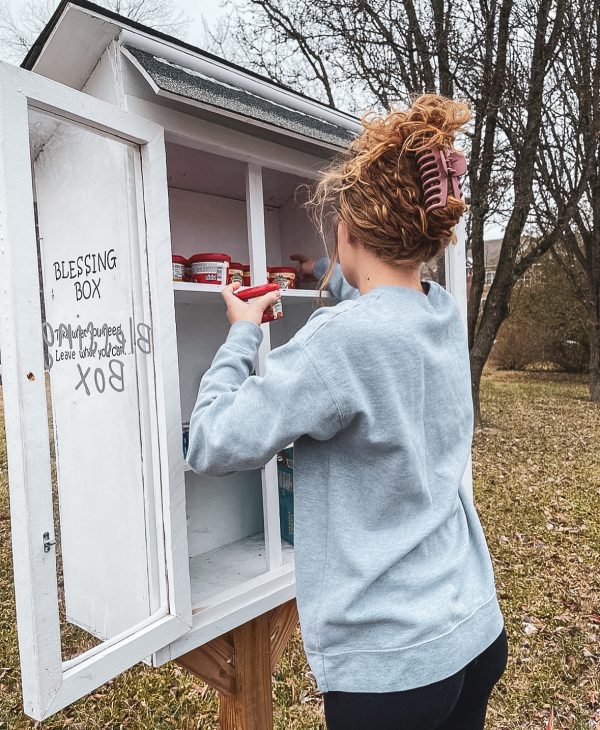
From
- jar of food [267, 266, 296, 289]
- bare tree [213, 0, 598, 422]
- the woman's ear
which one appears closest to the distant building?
bare tree [213, 0, 598, 422]

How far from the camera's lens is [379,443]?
1027 mm

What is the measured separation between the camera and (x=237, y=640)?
5.56 ft

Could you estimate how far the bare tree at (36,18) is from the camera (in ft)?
23.1

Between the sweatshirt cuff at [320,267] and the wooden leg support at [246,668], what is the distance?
3.53ft

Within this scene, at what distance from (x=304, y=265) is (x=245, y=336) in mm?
1029

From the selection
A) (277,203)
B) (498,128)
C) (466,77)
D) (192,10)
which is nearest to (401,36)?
(466,77)

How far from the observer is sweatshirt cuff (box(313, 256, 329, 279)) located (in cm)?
213

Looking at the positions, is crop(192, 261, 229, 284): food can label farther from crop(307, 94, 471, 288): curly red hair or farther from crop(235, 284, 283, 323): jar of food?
crop(307, 94, 471, 288): curly red hair

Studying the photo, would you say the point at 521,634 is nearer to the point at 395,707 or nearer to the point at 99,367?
the point at 395,707

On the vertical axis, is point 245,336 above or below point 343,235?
below

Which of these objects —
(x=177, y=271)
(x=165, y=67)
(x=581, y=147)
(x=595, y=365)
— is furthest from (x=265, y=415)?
(x=595, y=365)

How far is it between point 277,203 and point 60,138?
1154 millimetres

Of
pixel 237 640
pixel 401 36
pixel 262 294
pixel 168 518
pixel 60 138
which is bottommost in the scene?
pixel 237 640

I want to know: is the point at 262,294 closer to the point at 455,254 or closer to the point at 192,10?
the point at 455,254
